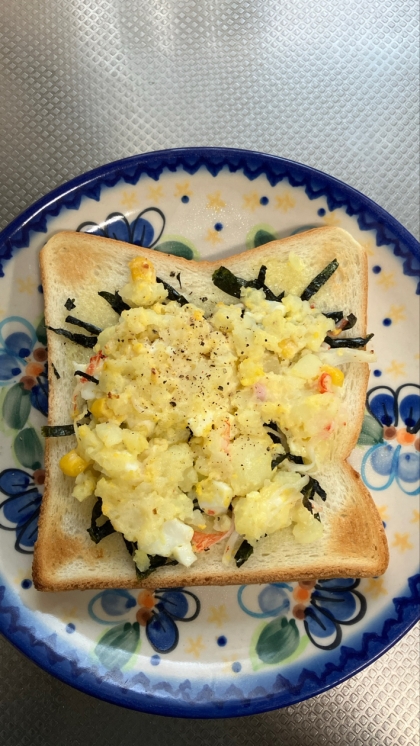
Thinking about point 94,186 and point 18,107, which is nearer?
point 94,186

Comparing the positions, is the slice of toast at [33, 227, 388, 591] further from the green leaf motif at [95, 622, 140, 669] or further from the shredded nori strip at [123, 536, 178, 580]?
the green leaf motif at [95, 622, 140, 669]

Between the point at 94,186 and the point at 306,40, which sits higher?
the point at 306,40

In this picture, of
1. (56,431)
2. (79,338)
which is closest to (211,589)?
(56,431)

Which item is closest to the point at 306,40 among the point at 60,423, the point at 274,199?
the point at 274,199

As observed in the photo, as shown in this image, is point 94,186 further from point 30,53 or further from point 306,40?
point 306,40

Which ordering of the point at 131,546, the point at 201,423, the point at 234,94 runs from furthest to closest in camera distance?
the point at 234,94, the point at 131,546, the point at 201,423

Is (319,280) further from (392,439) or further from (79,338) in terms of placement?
(79,338)
